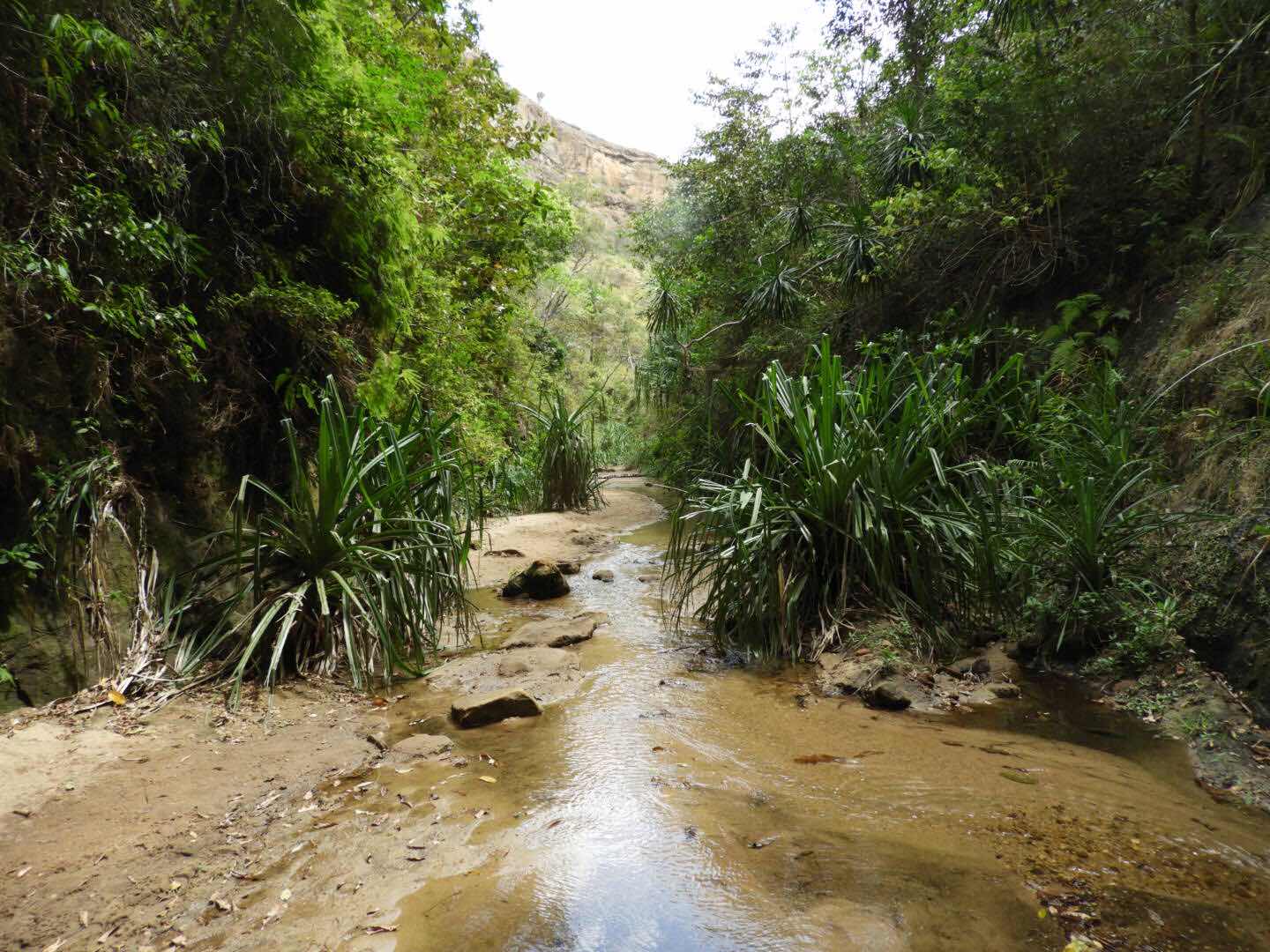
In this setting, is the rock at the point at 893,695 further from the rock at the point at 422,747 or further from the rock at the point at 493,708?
the rock at the point at 422,747

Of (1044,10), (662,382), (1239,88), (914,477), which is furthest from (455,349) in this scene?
(662,382)

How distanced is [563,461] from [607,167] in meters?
40.6

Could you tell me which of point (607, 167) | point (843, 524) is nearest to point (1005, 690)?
point (843, 524)

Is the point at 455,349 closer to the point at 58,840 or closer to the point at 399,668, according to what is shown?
the point at 399,668

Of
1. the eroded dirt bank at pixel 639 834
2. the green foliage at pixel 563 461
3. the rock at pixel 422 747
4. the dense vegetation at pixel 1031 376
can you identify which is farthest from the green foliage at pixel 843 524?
the green foliage at pixel 563 461

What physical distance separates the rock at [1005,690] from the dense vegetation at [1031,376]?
36 cm

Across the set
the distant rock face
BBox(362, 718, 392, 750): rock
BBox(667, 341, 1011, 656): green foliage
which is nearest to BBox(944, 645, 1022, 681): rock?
BBox(667, 341, 1011, 656): green foliage

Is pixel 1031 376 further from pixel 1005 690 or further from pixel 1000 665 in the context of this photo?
pixel 1005 690

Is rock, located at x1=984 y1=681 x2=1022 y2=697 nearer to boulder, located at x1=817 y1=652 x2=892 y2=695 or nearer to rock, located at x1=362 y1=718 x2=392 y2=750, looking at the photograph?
boulder, located at x1=817 y1=652 x2=892 y2=695

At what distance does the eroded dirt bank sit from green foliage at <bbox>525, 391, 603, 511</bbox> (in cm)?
694

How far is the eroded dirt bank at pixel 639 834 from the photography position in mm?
1678

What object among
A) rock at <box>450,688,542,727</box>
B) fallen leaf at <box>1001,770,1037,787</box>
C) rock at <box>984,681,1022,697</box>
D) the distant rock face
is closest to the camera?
fallen leaf at <box>1001,770,1037,787</box>

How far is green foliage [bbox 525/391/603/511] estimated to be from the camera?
32.9 feet

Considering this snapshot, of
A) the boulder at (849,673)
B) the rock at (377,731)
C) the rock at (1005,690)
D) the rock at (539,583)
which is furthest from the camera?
A: the rock at (539,583)
